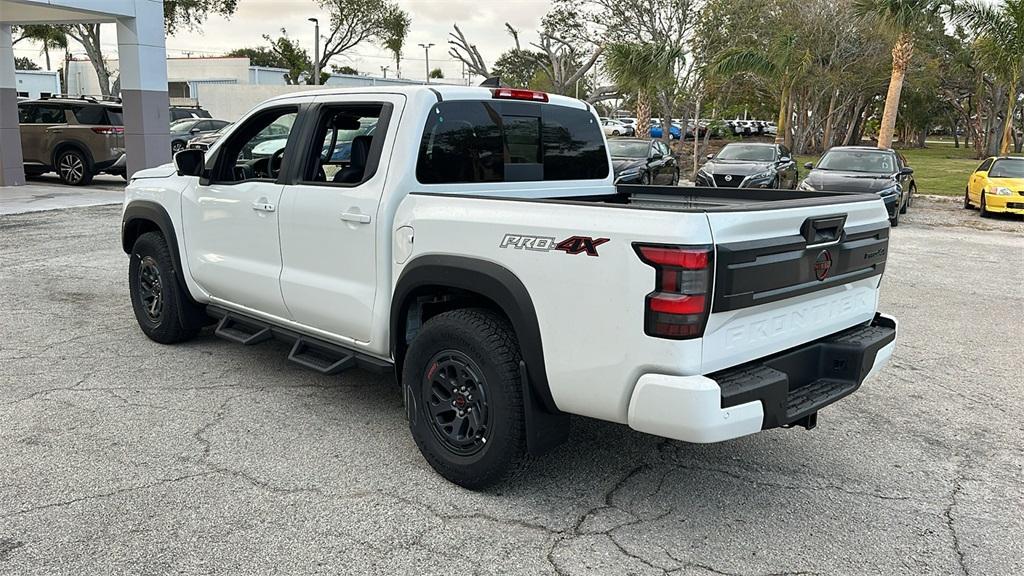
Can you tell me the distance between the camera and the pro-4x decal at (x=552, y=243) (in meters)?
3.13

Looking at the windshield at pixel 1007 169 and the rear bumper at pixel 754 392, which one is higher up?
the windshield at pixel 1007 169

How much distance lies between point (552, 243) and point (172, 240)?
3421 millimetres

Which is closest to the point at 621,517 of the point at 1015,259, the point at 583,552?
the point at 583,552

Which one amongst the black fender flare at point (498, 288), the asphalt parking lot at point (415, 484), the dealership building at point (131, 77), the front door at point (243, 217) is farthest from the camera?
the dealership building at point (131, 77)

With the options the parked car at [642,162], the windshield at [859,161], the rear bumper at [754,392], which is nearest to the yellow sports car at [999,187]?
the windshield at [859,161]

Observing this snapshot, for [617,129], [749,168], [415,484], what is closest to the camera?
[415,484]

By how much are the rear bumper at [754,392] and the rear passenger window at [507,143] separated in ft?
5.74

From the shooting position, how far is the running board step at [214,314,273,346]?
4996 mm

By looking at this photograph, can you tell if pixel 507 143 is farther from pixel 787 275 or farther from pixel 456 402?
pixel 787 275

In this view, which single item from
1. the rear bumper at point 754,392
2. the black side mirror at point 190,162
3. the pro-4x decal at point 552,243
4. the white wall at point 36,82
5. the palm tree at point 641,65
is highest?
the white wall at point 36,82

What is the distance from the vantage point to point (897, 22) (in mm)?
22391

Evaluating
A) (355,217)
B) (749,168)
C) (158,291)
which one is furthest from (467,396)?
(749,168)

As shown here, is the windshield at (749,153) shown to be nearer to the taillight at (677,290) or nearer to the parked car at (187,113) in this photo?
the taillight at (677,290)

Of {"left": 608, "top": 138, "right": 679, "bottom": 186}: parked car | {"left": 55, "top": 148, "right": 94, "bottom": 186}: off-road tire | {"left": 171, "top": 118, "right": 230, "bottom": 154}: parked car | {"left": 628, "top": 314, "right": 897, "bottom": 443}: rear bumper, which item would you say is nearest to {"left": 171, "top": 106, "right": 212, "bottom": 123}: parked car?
{"left": 171, "top": 118, "right": 230, "bottom": 154}: parked car
